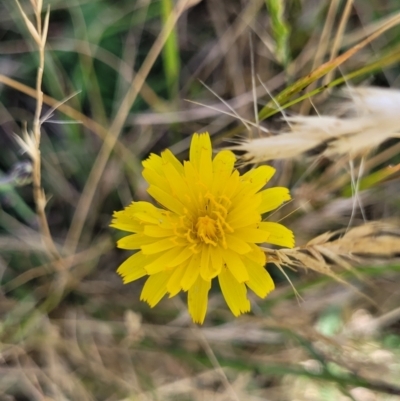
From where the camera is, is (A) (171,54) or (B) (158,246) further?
(A) (171,54)

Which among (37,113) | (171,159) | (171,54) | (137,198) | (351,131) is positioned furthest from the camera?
(137,198)

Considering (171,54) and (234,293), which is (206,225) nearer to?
(234,293)

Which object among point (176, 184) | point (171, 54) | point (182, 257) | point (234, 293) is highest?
point (171, 54)

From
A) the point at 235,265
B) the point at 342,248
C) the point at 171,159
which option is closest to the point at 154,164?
the point at 171,159

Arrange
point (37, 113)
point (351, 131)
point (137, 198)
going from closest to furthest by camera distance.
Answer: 1. point (351, 131)
2. point (37, 113)
3. point (137, 198)

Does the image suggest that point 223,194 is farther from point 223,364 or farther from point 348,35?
point 348,35

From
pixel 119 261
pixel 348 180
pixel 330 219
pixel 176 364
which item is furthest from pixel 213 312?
pixel 348 180

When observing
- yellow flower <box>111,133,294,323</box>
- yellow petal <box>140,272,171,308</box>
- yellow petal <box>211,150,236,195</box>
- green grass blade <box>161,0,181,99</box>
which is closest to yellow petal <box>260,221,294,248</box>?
yellow flower <box>111,133,294,323</box>

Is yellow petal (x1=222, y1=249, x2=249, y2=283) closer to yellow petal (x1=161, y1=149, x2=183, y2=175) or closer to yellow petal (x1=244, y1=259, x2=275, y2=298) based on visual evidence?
yellow petal (x1=244, y1=259, x2=275, y2=298)
